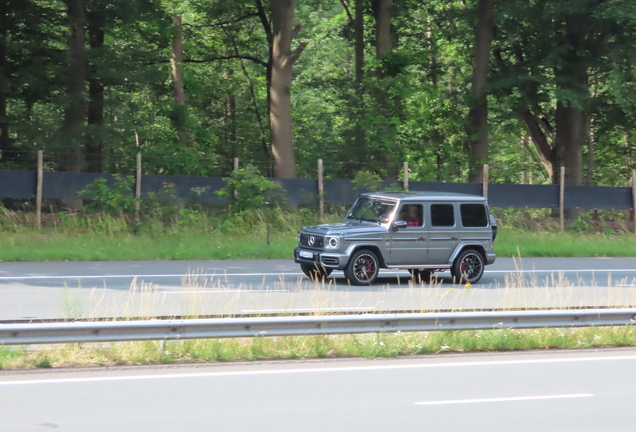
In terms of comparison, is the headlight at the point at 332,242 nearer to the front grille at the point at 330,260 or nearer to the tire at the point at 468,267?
the front grille at the point at 330,260

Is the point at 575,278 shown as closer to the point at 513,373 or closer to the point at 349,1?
the point at 513,373

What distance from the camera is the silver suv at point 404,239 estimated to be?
1517 cm

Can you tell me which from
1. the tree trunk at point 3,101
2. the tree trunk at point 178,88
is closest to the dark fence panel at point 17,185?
the tree trunk at point 3,101

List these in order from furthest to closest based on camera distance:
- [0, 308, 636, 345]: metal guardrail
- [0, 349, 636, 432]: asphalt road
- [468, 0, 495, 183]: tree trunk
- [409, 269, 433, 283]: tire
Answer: [468, 0, 495, 183]: tree trunk → [409, 269, 433, 283]: tire → [0, 308, 636, 345]: metal guardrail → [0, 349, 636, 432]: asphalt road

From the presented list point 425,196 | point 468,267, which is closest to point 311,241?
point 425,196

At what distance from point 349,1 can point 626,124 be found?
14.1m

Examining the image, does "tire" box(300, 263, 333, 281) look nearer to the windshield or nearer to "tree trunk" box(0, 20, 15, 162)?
the windshield

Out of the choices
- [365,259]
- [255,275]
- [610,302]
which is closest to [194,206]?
[255,275]

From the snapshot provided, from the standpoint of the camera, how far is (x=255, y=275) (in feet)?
54.3

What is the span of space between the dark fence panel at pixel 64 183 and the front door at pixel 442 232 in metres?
12.6

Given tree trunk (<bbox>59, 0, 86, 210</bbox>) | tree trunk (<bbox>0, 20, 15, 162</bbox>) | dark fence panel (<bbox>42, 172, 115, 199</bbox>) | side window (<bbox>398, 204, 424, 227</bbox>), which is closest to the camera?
side window (<bbox>398, 204, 424, 227</bbox>)

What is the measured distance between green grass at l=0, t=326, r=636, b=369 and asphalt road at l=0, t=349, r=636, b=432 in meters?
0.31

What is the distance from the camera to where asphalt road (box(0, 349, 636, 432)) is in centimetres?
637

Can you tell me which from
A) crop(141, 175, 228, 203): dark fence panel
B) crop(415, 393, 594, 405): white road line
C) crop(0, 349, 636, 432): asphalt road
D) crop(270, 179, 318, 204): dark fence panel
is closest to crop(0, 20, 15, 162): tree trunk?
crop(141, 175, 228, 203): dark fence panel
